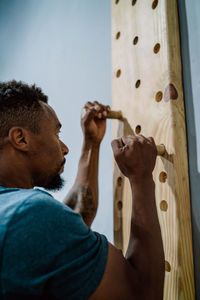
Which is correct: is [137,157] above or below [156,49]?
below

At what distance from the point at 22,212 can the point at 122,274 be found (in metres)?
0.18

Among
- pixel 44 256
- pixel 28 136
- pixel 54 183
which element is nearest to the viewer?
pixel 44 256

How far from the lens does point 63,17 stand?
4.03 feet

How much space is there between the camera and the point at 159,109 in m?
0.60

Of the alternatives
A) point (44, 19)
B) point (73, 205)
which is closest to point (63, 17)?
point (44, 19)

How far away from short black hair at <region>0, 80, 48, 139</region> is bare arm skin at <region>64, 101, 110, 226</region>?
14 centimetres

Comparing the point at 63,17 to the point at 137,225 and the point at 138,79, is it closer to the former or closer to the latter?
the point at 138,79

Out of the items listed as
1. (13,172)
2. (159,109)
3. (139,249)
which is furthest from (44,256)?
(159,109)

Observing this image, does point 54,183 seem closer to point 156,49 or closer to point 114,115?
point 114,115

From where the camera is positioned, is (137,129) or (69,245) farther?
(137,129)

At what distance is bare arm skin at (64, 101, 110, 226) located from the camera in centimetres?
76

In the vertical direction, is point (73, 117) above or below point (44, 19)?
below

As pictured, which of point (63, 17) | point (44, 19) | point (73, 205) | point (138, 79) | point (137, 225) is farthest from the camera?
point (44, 19)

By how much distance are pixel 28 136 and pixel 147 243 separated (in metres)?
0.36
